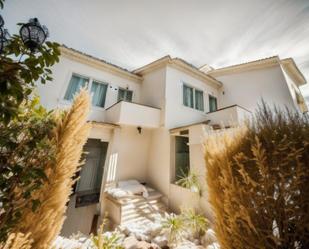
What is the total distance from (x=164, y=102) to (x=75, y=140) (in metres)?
7.68

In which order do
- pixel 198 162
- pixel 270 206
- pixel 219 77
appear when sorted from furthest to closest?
1. pixel 219 77
2. pixel 198 162
3. pixel 270 206

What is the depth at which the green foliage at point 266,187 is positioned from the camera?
209cm

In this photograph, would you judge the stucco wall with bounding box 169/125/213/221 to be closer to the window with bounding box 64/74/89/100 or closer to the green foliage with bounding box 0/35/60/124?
the green foliage with bounding box 0/35/60/124

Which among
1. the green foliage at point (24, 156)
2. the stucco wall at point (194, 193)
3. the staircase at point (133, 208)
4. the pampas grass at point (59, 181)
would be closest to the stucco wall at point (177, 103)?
the stucco wall at point (194, 193)

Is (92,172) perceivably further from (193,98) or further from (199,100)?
(199,100)

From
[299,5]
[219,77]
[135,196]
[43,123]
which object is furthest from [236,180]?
[219,77]

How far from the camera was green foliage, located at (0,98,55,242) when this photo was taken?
5.76ft

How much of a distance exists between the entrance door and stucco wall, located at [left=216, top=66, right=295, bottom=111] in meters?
12.1

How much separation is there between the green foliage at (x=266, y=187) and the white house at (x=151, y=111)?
16.5 ft

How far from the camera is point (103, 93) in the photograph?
1027 cm

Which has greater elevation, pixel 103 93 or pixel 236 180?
pixel 103 93

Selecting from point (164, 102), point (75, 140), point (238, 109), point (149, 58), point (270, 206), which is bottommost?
point (270, 206)

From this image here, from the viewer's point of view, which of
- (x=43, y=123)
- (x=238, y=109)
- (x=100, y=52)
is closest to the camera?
(x=43, y=123)

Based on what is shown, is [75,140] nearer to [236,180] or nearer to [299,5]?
[236,180]
